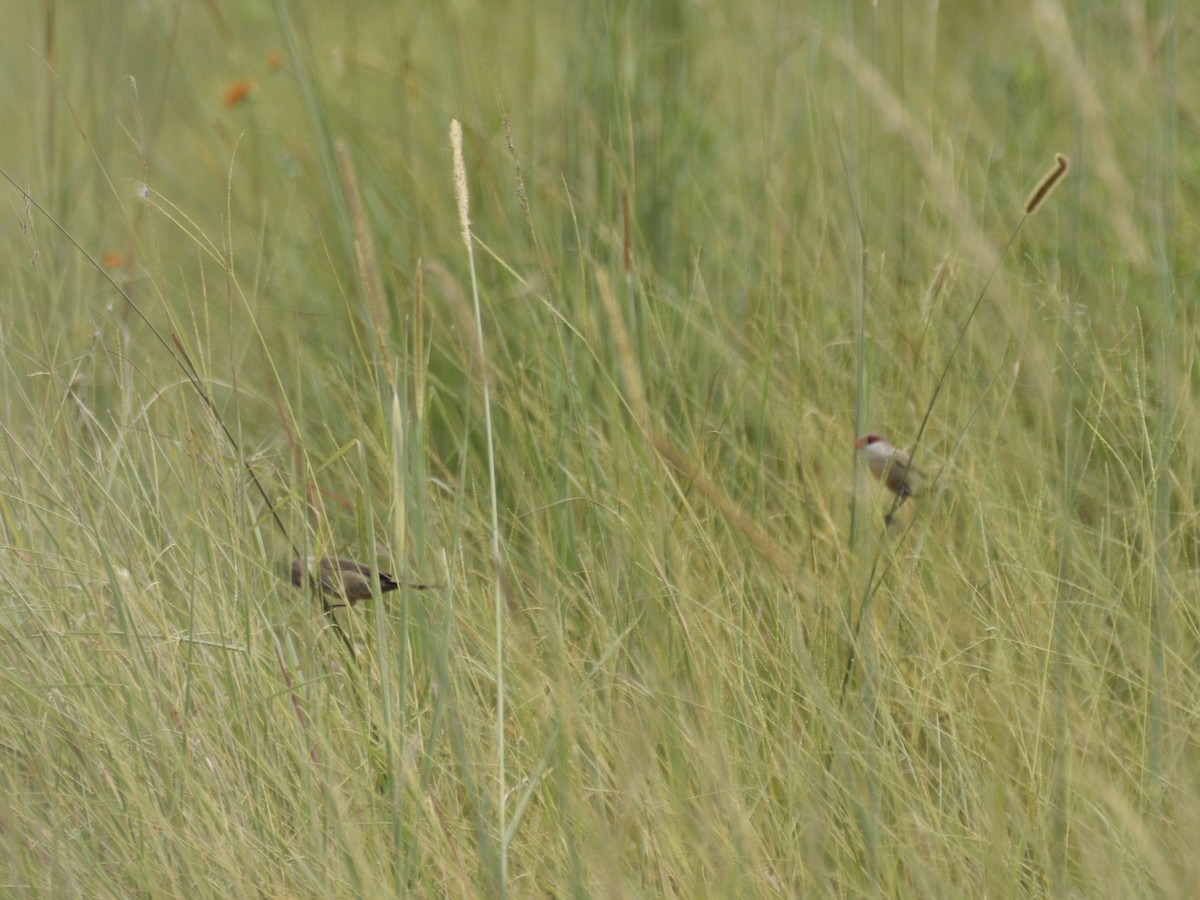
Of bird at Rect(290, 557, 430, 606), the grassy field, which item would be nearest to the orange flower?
the grassy field

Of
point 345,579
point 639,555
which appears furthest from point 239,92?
point 639,555

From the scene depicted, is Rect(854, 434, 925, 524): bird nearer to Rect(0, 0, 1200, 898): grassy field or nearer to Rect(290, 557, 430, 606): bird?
Rect(0, 0, 1200, 898): grassy field

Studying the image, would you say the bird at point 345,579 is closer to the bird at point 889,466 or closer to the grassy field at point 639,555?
the grassy field at point 639,555

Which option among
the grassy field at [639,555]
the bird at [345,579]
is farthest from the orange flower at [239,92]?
the bird at [345,579]

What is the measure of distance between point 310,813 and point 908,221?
4.70 feet

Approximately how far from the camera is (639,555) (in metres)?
1.45

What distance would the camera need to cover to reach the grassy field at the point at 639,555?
1245mm

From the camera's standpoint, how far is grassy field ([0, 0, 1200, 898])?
4.09 feet

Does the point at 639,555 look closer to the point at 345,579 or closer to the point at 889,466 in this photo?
the point at 345,579

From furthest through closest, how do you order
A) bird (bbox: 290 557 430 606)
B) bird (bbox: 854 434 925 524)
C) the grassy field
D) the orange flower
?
the orange flower → bird (bbox: 854 434 925 524) → bird (bbox: 290 557 430 606) → the grassy field

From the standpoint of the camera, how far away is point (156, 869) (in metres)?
1.30

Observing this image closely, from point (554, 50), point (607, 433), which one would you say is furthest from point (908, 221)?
point (554, 50)

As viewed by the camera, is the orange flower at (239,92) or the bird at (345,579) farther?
the orange flower at (239,92)

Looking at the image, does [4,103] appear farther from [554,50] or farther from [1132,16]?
[1132,16]
